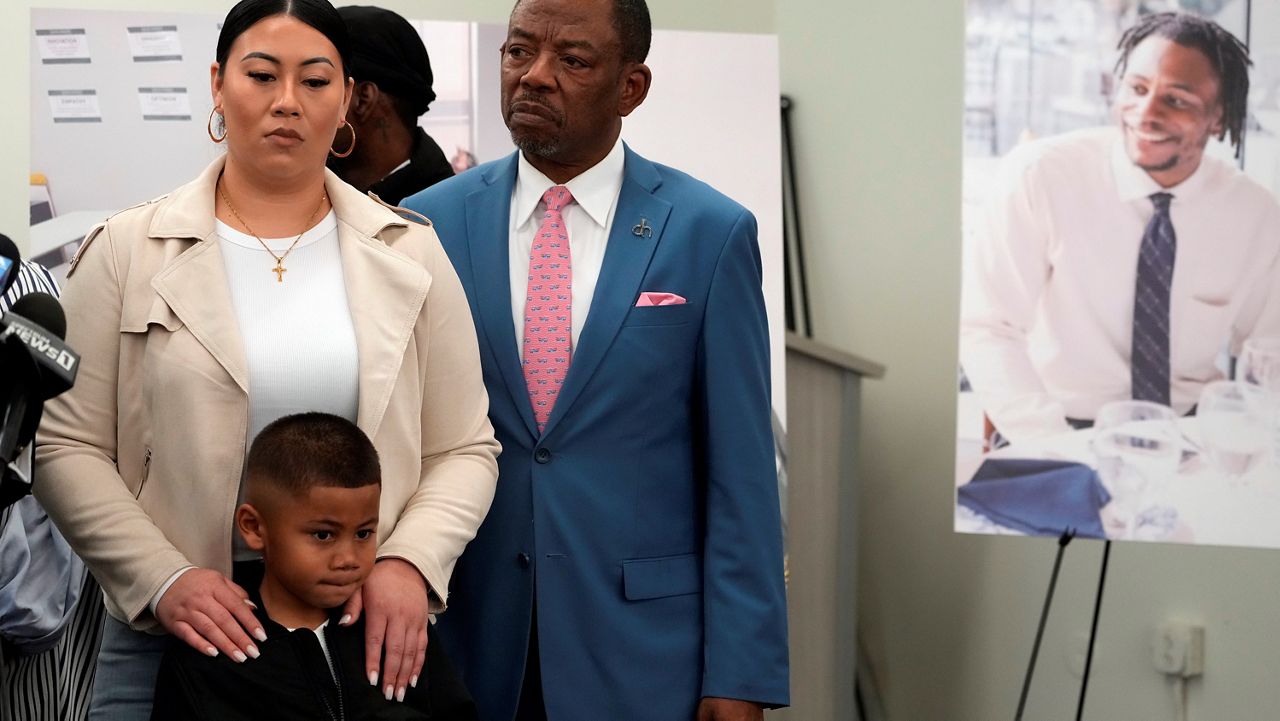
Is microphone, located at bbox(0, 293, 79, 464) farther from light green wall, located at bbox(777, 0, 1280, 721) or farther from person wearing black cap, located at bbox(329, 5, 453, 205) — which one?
light green wall, located at bbox(777, 0, 1280, 721)

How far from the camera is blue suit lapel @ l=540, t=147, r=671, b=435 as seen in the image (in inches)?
77.7

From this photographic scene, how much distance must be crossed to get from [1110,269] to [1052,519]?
1.74 feet

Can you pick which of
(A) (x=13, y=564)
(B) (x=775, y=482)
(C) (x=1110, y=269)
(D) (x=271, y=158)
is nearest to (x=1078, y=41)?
(C) (x=1110, y=269)

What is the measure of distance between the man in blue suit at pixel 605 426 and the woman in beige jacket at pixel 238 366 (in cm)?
18

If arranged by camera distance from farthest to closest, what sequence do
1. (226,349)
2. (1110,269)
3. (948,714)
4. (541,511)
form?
(948,714), (1110,269), (541,511), (226,349)

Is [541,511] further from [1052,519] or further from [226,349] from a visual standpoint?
[1052,519]

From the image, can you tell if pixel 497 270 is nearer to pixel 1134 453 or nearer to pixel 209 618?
pixel 209 618

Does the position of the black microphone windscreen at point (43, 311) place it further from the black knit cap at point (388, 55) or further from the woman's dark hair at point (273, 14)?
the black knit cap at point (388, 55)

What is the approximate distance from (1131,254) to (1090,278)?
0.31ft

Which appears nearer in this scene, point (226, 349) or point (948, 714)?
point (226, 349)

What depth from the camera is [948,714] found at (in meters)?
4.20

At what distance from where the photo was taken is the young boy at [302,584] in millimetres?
1594

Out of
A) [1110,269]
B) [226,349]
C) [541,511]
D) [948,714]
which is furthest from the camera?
[948,714]

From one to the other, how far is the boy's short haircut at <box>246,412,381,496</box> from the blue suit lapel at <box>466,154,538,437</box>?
1.13 ft
